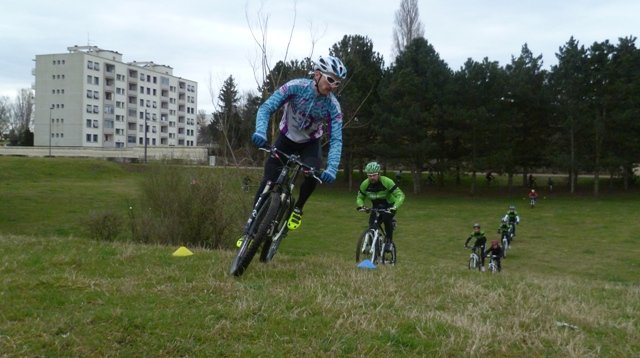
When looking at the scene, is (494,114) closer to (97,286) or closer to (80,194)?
(80,194)

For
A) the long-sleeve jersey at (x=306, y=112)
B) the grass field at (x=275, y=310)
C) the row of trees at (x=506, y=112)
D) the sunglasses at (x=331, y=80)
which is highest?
the row of trees at (x=506, y=112)

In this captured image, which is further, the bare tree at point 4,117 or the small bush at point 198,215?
the bare tree at point 4,117

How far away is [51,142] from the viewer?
95.9 metres

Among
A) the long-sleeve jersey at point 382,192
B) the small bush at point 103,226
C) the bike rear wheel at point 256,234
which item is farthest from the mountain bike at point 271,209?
the small bush at point 103,226

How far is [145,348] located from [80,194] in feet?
136

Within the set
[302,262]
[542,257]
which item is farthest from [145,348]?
[542,257]

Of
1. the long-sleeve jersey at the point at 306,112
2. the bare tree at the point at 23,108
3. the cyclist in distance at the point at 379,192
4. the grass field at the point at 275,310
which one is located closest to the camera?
the grass field at the point at 275,310

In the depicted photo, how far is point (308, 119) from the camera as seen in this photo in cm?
639

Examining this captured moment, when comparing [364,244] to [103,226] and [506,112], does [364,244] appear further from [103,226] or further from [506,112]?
[506,112]

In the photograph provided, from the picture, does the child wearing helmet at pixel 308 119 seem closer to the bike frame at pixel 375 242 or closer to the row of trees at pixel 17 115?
the bike frame at pixel 375 242

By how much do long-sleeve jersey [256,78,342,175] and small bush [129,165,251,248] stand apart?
10.8 m

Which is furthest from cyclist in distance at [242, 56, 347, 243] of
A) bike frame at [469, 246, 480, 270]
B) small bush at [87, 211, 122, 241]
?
bike frame at [469, 246, 480, 270]

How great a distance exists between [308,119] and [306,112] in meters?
0.09

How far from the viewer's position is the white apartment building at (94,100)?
94562 mm
